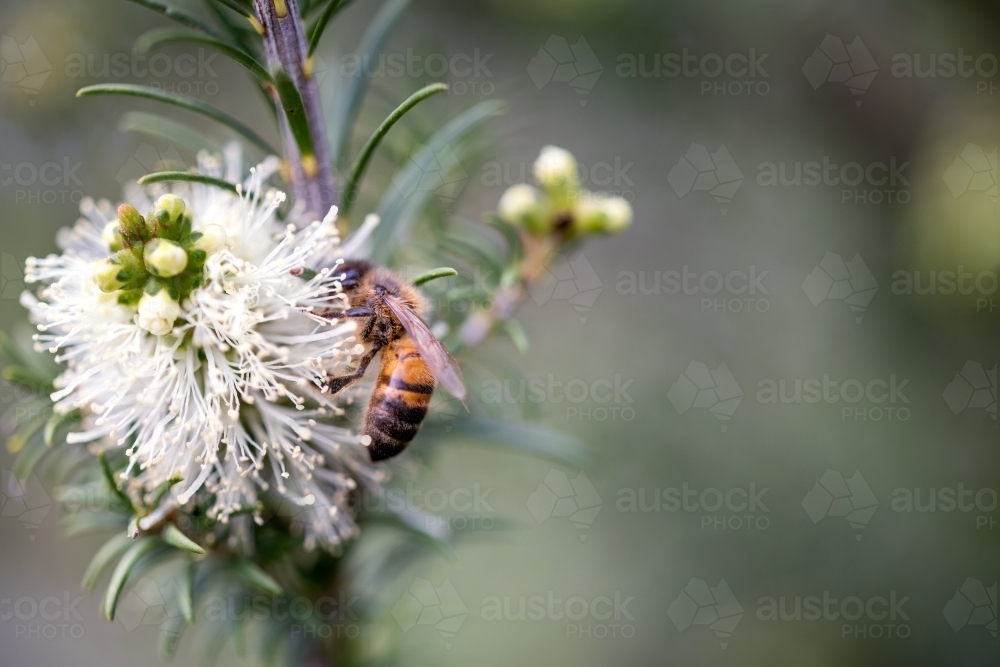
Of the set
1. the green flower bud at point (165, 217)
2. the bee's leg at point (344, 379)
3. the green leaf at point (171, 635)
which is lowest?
the green leaf at point (171, 635)

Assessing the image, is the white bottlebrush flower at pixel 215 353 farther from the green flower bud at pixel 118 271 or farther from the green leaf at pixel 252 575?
the green leaf at pixel 252 575

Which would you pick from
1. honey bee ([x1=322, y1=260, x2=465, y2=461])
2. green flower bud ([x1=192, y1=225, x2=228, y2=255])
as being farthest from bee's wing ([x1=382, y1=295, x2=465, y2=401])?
green flower bud ([x1=192, y1=225, x2=228, y2=255])

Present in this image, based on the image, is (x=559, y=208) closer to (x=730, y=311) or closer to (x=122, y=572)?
(x=122, y=572)

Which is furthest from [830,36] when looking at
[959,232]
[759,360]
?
[759,360]

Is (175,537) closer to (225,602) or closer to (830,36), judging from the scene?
(225,602)

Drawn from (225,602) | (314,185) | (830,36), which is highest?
(830,36)

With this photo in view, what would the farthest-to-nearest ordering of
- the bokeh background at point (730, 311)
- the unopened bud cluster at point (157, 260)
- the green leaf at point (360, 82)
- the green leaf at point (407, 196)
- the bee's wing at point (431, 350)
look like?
the bokeh background at point (730, 311)
the green leaf at point (407, 196)
the green leaf at point (360, 82)
the bee's wing at point (431, 350)
the unopened bud cluster at point (157, 260)

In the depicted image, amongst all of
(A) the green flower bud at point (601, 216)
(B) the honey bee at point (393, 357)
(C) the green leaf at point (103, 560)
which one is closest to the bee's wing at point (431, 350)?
(B) the honey bee at point (393, 357)
